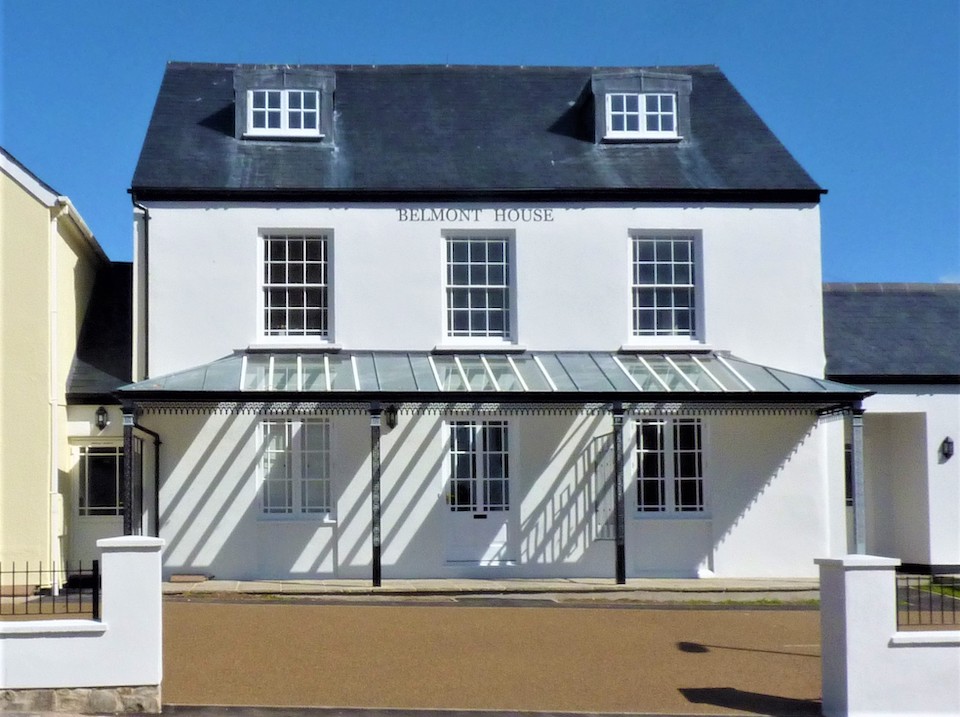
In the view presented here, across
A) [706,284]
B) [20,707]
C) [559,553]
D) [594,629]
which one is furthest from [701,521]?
[20,707]

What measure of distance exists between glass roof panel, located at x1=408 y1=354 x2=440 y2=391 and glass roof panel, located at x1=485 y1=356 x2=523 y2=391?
896 mm

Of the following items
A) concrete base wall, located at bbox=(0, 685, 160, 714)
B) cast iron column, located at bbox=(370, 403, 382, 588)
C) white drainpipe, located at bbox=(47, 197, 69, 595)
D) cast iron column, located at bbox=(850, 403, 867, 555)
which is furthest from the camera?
white drainpipe, located at bbox=(47, 197, 69, 595)

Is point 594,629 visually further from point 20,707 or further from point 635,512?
point 20,707

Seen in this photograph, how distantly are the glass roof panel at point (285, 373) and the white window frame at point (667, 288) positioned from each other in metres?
5.23

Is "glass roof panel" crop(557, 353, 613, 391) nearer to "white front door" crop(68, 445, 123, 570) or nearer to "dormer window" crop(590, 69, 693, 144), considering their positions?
"dormer window" crop(590, 69, 693, 144)

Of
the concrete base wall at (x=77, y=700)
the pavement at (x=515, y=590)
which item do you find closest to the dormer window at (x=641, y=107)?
the pavement at (x=515, y=590)

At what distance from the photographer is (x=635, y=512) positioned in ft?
60.8

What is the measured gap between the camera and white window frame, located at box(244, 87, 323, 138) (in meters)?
19.7

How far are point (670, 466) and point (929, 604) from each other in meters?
5.06

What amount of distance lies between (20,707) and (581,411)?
382 inches

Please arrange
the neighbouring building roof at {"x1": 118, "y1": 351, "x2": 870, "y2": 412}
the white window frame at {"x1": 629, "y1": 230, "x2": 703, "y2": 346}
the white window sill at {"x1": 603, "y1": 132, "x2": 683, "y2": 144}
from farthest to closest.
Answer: the white window sill at {"x1": 603, "y1": 132, "x2": 683, "y2": 144} < the white window frame at {"x1": 629, "y1": 230, "x2": 703, "y2": 346} < the neighbouring building roof at {"x1": 118, "y1": 351, "x2": 870, "y2": 412}

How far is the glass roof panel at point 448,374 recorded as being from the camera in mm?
16984

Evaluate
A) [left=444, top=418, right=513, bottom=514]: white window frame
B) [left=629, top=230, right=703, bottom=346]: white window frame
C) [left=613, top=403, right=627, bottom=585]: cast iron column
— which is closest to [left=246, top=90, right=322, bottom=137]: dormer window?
[left=444, top=418, right=513, bottom=514]: white window frame

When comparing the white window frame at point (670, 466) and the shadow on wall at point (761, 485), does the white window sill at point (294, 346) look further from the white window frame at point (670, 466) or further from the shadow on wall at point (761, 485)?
the shadow on wall at point (761, 485)
